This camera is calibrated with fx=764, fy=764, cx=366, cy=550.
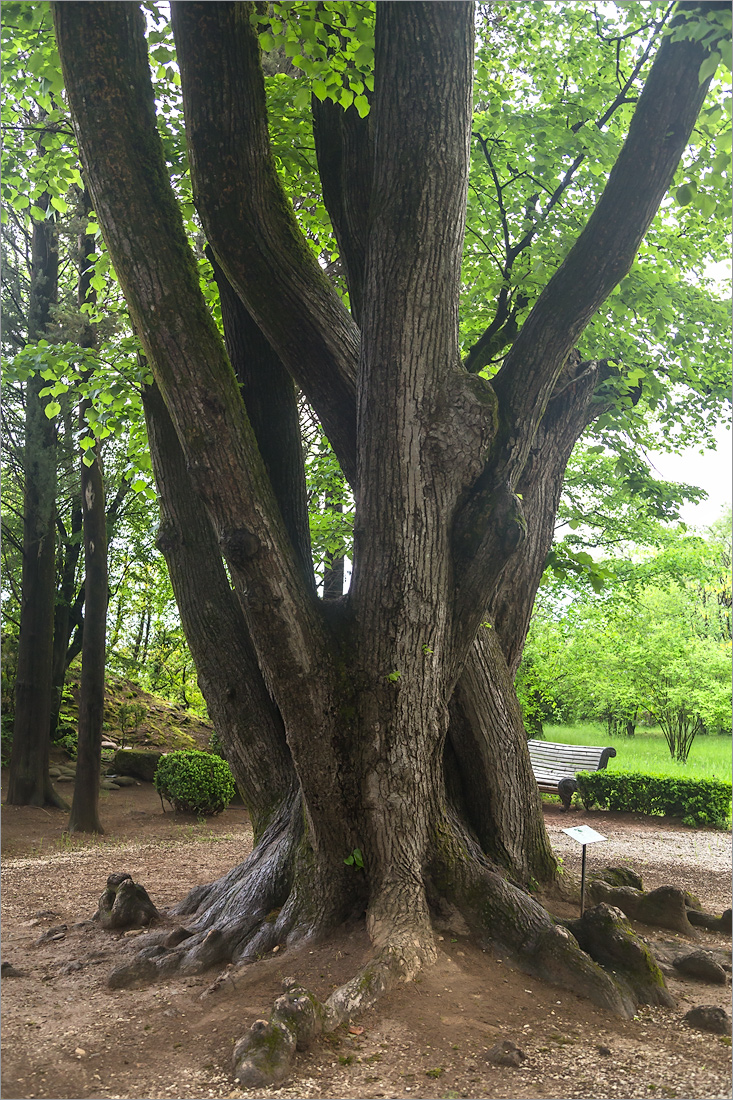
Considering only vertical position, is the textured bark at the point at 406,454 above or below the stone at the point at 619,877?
above

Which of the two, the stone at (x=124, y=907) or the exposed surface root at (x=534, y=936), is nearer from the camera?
the exposed surface root at (x=534, y=936)

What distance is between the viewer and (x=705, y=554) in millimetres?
15359

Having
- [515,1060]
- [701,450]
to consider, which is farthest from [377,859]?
[701,450]

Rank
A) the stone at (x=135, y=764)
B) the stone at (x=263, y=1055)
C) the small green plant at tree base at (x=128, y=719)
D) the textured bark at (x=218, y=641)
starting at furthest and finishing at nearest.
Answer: the small green plant at tree base at (x=128, y=719)
the stone at (x=135, y=764)
the textured bark at (x=218, y=641)
the stone at (x=263, y=1055)

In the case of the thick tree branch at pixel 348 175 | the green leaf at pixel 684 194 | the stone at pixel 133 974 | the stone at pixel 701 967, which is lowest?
the stone at pixel 133 974

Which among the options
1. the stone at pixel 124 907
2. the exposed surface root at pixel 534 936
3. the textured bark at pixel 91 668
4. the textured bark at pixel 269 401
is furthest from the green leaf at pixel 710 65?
the textured bark at pixel 91 668

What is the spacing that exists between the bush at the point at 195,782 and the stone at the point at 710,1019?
26.8 feet

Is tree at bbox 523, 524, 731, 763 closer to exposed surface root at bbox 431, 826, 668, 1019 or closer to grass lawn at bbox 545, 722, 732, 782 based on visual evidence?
grass lawn at bbox 545, 722, 732, 782

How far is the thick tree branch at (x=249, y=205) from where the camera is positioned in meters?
3.79

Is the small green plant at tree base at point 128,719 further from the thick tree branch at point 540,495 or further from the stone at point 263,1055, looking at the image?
the stone at point 263,1055

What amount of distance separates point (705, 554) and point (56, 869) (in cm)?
1293

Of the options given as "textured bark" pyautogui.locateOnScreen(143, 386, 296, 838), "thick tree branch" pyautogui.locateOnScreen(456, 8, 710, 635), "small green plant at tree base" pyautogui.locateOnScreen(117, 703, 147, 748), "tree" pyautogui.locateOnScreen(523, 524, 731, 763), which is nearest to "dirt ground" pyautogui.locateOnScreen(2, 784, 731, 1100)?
"textured bark" pyautogui.locateOnScreen(143, 386, 296, 838)

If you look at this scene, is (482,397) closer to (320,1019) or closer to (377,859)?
(377,859)

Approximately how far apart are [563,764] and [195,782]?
224 inches
